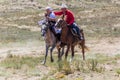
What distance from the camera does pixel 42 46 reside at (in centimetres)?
2764

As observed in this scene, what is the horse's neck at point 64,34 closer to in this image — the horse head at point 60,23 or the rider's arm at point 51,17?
the horse head at point 60,23

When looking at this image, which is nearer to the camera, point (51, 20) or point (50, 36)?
point (51, 20)

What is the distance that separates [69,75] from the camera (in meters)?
12.5

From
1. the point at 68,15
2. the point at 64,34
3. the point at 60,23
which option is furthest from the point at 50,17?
the point at 64,34

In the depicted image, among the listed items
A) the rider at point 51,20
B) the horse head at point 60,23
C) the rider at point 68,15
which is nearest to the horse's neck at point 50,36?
the rider at point 51,20

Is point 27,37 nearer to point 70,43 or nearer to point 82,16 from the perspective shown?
point 70,43

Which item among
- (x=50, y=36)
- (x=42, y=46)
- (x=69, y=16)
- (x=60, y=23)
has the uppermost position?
(x=69, y=16)

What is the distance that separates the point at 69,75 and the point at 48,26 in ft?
19.6

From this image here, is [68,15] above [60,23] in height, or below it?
above

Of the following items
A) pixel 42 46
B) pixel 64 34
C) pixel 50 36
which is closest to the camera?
pixel 50 36

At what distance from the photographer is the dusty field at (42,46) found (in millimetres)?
13094

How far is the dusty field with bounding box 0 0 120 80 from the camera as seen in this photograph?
13094mm

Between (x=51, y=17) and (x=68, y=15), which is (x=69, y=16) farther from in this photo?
(x=51, y=17)

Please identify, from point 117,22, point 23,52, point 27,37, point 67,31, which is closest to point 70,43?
point 67,31
